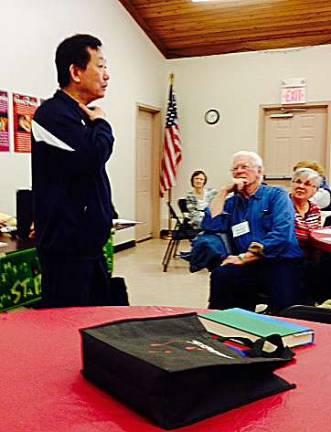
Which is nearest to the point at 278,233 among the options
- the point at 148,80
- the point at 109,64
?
the point at 109,64

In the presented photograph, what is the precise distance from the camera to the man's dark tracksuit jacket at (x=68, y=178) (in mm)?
1761

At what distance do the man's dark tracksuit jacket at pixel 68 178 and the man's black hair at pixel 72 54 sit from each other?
0.30 feet

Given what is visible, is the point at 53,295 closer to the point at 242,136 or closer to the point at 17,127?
the point at 17,127

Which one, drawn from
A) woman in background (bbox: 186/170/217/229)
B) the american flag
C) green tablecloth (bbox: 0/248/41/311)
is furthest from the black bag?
the american flag

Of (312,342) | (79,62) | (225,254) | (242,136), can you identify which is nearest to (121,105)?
(242,136)

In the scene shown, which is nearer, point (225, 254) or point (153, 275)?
point (225, 254)

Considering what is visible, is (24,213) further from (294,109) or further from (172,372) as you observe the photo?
(294,109)

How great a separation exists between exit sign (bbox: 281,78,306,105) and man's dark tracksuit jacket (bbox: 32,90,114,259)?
6.17 metres

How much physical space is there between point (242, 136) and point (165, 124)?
1.25 m

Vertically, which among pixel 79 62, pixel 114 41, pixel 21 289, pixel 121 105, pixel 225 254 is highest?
pixel 114 41

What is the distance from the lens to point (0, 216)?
148 inches

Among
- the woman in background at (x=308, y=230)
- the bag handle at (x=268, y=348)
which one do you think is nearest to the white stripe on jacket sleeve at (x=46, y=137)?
the bag handle at (x=268, y=348)

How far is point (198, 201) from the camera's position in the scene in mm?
6461

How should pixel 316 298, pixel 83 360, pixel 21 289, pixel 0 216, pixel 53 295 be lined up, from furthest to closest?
pixel 0 216, pixel 316 298, pixel 21 289, pixel 53 295, pixel 83 360
